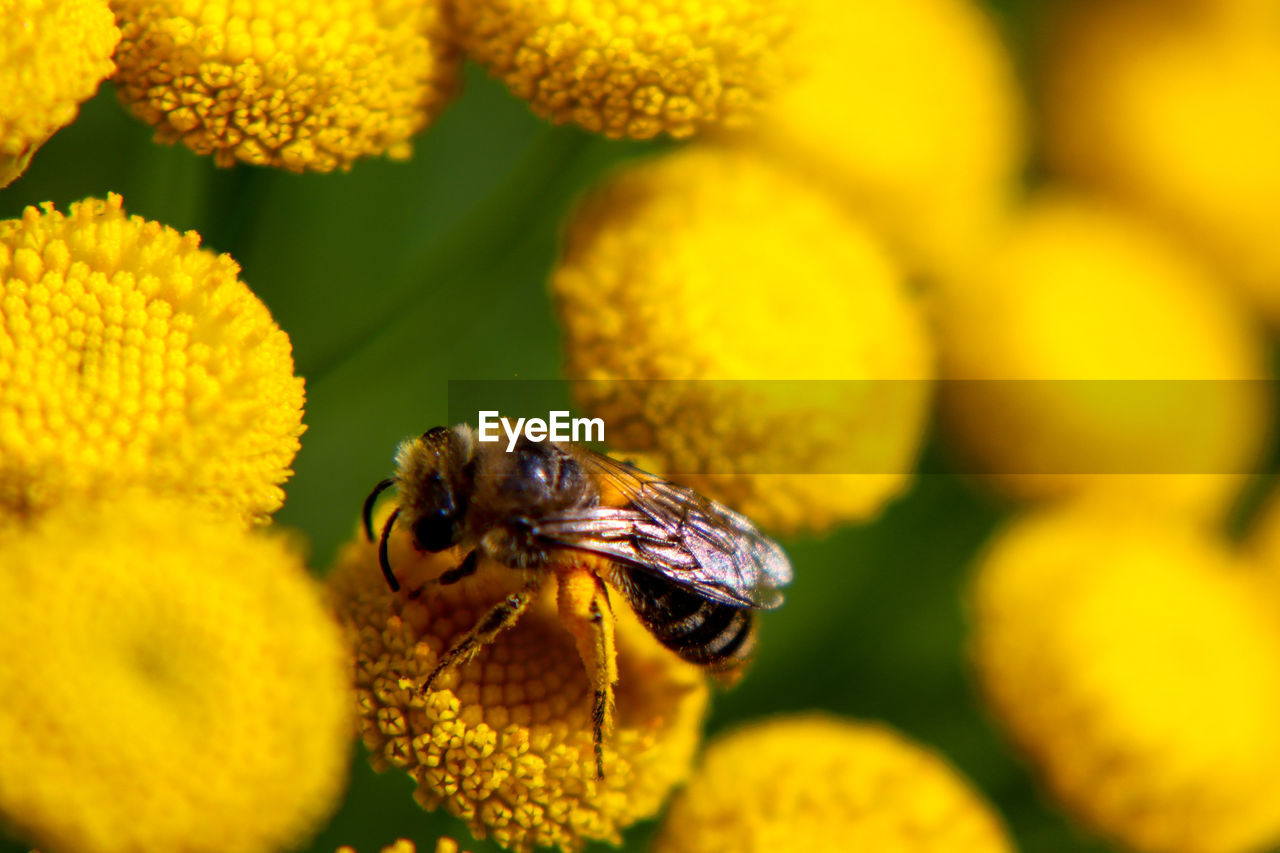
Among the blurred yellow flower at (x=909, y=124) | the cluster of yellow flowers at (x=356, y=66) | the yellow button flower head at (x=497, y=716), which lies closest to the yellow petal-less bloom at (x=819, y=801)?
the yellow button flower head at (x=497, y=716)

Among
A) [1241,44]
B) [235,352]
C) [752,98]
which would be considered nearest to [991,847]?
[752,98]

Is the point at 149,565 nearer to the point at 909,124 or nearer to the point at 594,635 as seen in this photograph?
the point at 594,635

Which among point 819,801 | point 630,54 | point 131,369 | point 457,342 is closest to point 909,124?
point 457,342

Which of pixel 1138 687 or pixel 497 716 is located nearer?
pixel 497 716

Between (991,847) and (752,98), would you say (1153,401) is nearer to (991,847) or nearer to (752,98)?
(991,847)

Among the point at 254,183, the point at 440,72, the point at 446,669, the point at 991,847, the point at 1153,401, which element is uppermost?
the point at 440,72

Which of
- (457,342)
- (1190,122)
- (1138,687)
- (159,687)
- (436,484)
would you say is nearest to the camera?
(159,687)

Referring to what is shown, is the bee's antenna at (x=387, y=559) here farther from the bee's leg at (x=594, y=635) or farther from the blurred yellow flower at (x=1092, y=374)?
the blurred yellow flower at (x=1092, y=374)
